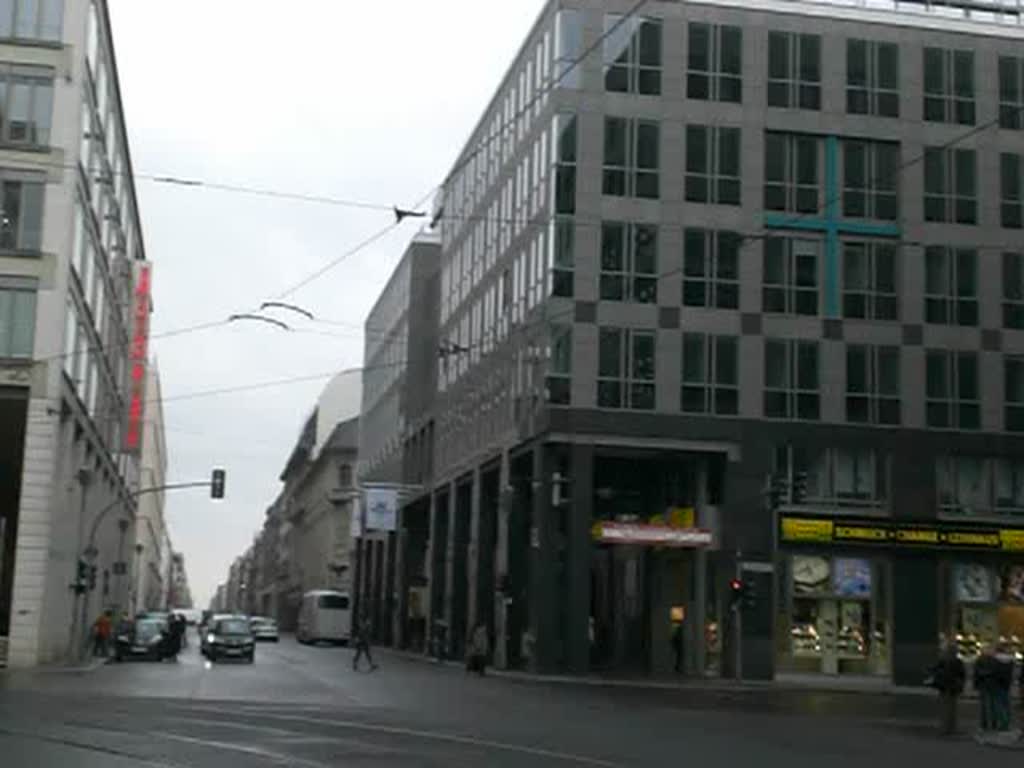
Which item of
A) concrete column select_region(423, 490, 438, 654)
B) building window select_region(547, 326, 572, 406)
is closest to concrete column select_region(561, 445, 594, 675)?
building window select_region(547, 326, 572, 406)

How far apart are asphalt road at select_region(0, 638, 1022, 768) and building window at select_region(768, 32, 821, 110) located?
21066 millimetres

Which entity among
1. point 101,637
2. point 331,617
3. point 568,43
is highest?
point 568,43

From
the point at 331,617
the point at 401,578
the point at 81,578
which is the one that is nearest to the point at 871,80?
the point at 81,578

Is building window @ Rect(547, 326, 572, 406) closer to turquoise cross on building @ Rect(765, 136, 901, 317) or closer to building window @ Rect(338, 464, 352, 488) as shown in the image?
turquoise cross on building @ Rect(765, 136, 901, 317)

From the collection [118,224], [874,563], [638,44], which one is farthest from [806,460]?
[118,224]

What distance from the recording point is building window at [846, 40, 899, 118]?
5038cm

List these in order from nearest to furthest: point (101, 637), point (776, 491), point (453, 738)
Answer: point (453, 738), point (776, 491), point (101, 637)

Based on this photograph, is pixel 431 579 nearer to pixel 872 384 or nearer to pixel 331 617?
pixel 331 617

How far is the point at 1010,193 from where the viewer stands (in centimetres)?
5078

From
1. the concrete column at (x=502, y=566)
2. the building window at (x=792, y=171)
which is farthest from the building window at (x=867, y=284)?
the concrete column at (x=502, y=566)

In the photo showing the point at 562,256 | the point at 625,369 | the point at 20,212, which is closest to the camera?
→ the point at 20,212

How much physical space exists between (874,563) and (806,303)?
29.5ft

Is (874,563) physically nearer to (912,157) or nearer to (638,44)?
(912,157)

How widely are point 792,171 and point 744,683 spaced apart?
17407 millimetres
